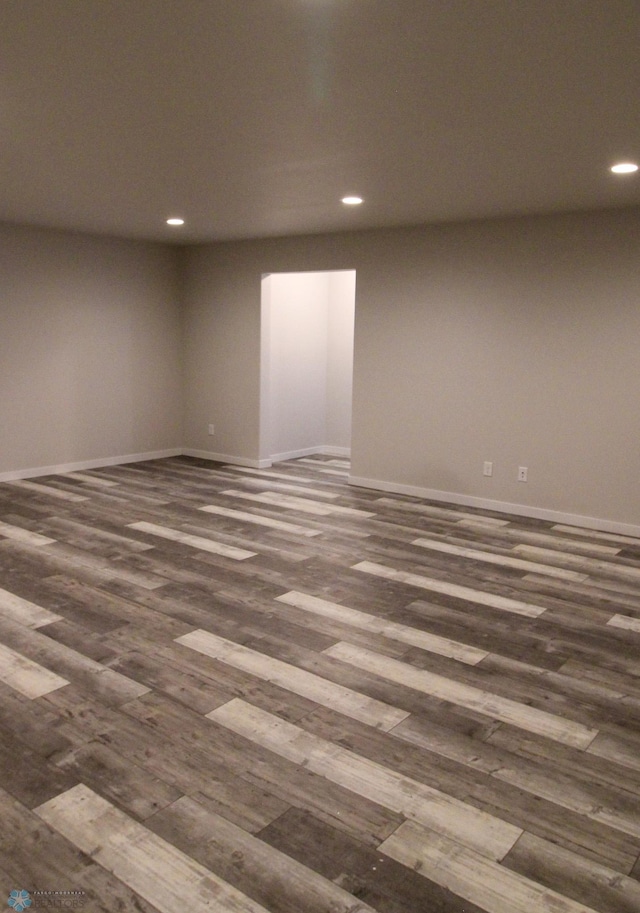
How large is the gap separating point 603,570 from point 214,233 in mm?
4370

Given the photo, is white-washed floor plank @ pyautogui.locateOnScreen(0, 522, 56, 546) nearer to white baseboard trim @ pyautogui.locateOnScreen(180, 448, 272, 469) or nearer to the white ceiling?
the white ceiling

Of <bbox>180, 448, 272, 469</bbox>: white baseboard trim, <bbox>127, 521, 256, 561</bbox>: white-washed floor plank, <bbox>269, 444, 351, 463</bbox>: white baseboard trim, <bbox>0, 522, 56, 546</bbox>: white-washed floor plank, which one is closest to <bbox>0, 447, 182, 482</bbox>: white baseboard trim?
<bbox>180, 448, 272, 469</bbox>: white baseboard trim

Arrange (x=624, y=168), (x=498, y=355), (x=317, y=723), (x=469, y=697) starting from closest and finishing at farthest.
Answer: (x=317, y=723) < (x=469, y=697) < (x=624, y=168) < (x=498, y=355)

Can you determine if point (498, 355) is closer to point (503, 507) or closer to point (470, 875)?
point (503, 507)

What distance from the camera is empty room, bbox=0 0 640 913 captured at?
199 cm

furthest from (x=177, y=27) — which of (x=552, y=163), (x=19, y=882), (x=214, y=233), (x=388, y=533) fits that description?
(x=214, y=233)

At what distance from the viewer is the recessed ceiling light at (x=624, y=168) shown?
11.7 ft

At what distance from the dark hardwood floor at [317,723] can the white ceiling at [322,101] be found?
2.23m

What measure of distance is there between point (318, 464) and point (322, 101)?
16.2ft

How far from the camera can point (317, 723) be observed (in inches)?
99.4

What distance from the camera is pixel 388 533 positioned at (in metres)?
4.93

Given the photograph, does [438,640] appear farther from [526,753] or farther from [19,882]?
[19,882]

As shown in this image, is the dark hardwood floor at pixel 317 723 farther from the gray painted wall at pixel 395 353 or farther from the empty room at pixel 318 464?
the gray painted wall at pixel 395 353

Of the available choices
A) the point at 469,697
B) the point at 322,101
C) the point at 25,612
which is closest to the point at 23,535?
the point at 25,612
